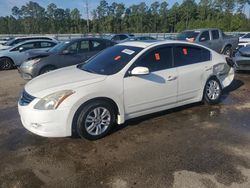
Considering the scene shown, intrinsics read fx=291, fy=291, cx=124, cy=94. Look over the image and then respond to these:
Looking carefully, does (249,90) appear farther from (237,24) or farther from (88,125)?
(237,24)

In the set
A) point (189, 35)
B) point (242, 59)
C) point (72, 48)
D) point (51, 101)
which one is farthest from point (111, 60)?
point (189, 35)

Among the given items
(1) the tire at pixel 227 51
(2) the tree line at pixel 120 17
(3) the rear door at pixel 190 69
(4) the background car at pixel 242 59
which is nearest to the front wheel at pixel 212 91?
(3) the rear door at pixel 190 69

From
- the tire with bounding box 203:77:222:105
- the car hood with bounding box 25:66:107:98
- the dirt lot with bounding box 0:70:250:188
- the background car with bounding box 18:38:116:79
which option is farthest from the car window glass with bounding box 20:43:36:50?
the tire with bounding box 203:77:222:105

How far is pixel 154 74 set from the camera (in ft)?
17.5

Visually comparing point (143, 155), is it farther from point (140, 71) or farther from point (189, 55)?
point (189, 55)

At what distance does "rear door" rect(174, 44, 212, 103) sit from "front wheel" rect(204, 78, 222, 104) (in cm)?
24

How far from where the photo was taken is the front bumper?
4.41 metres

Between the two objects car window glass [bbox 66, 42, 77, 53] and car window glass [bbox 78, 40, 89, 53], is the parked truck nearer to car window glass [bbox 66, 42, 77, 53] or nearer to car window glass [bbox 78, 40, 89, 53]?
car window glass [bbox 78, 40, 89, 53]

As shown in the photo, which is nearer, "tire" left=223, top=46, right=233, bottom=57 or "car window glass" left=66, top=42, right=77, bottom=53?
"car window glass" left=66, top=42, right=77, bottom=53

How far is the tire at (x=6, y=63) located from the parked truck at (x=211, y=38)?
26.3 feet

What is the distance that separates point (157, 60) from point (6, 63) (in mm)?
10333

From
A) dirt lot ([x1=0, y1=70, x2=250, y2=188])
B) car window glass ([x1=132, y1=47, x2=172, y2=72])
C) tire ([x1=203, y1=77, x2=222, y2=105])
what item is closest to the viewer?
dirt lot ([x1=0, y1=70, x2=250, y2=188])

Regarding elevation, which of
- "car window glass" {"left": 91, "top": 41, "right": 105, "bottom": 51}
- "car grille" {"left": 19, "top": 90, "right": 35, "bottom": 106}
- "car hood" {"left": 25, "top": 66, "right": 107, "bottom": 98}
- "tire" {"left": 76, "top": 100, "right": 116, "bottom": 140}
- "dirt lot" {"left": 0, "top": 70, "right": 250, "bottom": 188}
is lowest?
"dirt lot" {"left": 0, "top": 70, "right": 250, "bottom": 188}

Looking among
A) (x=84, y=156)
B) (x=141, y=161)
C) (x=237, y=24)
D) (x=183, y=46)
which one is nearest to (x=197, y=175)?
(x=141, y=161)
